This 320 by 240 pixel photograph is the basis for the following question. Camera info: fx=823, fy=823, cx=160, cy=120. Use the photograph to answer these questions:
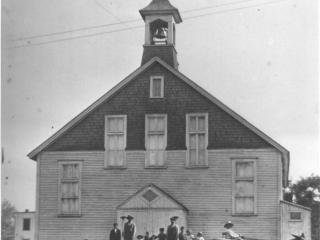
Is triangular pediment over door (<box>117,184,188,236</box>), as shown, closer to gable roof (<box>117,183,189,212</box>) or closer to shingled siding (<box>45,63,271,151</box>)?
gable roof (<box>117,183,189,212</box>)

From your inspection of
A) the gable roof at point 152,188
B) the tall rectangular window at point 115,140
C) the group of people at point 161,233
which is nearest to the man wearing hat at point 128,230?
the group of people at point 161,233

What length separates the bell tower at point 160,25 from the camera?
3141 cm

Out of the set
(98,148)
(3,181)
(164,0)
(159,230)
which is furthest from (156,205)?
(164,0)

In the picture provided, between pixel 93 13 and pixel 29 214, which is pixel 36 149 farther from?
pixel 93 13

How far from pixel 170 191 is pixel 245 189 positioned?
268 cm

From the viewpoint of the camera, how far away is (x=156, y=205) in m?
29.3

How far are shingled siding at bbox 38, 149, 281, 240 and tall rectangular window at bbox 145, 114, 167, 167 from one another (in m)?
0.27

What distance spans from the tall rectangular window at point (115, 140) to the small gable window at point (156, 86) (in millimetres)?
1395

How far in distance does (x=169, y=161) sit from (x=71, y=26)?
7.02 m

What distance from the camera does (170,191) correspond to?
29.5 m

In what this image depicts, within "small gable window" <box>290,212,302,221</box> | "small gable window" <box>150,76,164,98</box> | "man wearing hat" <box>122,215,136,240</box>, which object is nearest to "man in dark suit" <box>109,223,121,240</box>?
"man wearing hat" <box>122,215,136,240</box>

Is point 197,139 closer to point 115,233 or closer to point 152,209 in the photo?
point 152,209

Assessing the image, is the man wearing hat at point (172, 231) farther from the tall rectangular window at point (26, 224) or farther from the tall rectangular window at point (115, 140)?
→ the tall rectangular window at point (26, 224)

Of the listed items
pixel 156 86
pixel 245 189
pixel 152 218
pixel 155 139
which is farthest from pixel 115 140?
pixel 245 189
